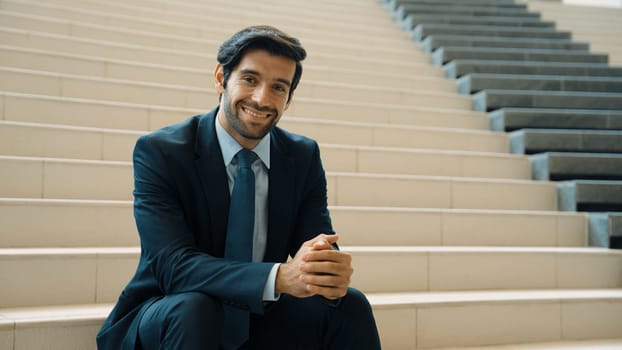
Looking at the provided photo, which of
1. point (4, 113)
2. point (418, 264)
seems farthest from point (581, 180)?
point (4, 113)

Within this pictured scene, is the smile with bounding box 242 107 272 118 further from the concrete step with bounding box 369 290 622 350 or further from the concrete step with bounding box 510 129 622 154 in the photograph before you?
the concrete step with bounding box 510 129 622 154

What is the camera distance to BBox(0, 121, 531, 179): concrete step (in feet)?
8.61

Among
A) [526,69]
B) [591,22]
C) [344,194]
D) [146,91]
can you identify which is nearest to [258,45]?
[344,194]

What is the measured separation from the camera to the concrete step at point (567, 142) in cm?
364

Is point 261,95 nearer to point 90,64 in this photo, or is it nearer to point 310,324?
point 310,324

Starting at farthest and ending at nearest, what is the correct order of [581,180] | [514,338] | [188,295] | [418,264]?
[581,180] < [418,264] < [514,338] < [188,295]

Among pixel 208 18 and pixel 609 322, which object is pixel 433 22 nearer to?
pixel 208 18

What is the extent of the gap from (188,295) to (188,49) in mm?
3243

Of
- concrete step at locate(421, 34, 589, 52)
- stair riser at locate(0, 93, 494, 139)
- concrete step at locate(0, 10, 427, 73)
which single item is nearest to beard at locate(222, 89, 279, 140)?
stair riser at locate(0, 93, 494, 139)

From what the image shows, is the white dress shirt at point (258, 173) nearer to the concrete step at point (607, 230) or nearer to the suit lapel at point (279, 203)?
the suit lapel at point (279, 203)

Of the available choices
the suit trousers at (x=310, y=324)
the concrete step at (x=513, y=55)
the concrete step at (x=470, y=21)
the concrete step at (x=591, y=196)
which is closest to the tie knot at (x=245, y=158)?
the suit trousers at (x=310, y=324)

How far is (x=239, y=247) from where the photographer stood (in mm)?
1552

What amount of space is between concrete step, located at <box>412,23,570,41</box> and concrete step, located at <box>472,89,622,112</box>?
1568mm

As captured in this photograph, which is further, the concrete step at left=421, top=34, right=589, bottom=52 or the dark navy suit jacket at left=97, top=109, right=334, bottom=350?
the concrete step at left=421, top=34, right=589, bottom=52
